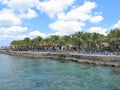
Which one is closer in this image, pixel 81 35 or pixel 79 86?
pixel 79 86

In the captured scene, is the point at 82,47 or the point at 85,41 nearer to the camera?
the point at 85,41

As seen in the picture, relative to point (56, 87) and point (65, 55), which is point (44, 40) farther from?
point (56, 87)

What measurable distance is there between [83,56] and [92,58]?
19.4 feet

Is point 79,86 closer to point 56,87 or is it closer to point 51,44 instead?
point 56,87

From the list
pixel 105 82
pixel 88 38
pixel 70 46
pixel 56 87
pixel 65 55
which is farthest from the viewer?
pixel 70 46

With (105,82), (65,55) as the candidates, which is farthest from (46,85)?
(65,55)

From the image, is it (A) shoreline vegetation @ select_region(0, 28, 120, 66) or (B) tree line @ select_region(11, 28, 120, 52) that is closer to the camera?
(A) shoreline vegetation @ select_region(0, 28, 120, 66)

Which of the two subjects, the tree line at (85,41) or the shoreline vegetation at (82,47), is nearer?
the shoreline vegetation at (82,47)

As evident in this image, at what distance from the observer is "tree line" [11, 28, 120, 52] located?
298 feet

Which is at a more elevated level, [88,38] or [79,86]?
[88,38]

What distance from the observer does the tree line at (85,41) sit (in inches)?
3580

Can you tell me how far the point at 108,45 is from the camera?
94062 mm

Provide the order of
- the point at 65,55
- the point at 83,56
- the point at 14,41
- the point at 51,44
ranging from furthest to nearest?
1. the point at 14,41
2. the point at 51,44
3. the point at 65,55
4. the point at 83,56

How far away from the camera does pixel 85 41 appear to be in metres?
110
